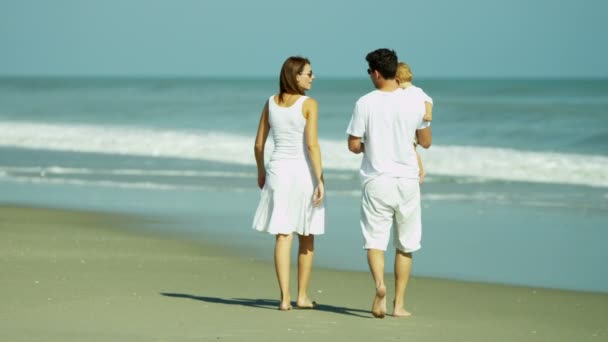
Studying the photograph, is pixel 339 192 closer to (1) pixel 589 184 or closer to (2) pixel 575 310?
(1) pixel 589 184

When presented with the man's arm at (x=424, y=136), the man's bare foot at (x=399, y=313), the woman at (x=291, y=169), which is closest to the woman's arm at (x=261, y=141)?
the woman at (x=291, y=169)

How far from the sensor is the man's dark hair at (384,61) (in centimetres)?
593

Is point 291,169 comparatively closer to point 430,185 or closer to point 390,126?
point 390,126

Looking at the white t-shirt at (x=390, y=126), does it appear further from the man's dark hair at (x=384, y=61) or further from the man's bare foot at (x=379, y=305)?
the man's bare foot at (x=379, y=305)

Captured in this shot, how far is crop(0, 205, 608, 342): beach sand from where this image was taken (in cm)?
562

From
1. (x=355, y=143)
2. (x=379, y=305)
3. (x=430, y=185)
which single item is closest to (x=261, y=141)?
(x=355, y=143)

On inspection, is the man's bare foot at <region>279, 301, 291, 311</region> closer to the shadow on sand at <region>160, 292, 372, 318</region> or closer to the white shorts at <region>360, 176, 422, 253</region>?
the shadow on sand at <region>160, 292, 372, 318</region>

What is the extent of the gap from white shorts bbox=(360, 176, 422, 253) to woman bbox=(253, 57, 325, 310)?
14.6 inches

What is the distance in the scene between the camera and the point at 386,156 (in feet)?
19.7

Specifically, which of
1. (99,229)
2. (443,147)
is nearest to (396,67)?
(99,229)

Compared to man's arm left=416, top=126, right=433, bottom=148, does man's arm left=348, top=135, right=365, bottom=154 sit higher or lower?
lower

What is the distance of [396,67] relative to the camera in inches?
235

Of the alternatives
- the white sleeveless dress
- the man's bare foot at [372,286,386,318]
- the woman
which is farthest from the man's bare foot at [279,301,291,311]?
the man's bare foot at [372,286,386,318]

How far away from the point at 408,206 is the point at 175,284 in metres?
2.12
